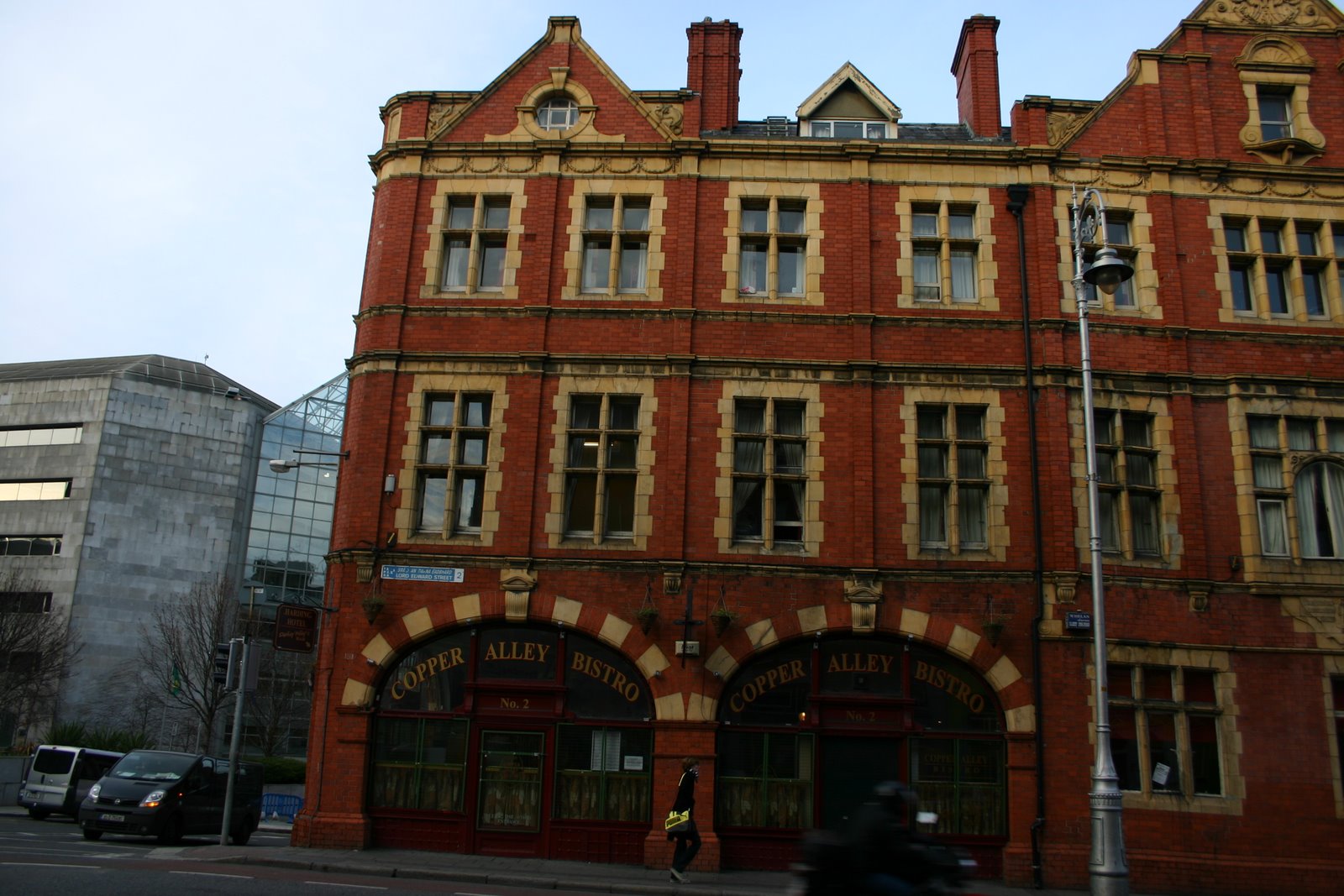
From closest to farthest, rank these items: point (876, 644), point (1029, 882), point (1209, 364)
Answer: point (1029, 882)
point (876, 644)
point (1209, 364)

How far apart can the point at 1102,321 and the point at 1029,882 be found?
10080mm

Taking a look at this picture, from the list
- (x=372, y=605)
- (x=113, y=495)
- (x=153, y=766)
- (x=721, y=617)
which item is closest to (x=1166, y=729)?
(x=721, y=617)

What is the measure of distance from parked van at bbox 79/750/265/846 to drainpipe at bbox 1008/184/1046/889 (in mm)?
14430

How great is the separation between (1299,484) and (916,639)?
7.72 m

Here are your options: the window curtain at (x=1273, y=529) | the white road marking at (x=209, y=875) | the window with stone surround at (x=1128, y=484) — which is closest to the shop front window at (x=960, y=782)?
the window with stone surround at (x=1128, y=484)

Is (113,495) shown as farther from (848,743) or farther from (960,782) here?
(960,782)

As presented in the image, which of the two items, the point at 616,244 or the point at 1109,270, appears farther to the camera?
the point at 616,244

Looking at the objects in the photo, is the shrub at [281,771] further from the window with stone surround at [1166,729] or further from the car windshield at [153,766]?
the window with stone surround at [1166,729]

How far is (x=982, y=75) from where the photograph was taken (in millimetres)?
21750

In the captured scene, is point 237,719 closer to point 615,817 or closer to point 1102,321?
point 615,817

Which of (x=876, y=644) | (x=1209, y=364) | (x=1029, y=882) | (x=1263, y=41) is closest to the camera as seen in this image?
(x=1029, y=882)

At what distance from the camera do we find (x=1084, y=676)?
17469 millimetres

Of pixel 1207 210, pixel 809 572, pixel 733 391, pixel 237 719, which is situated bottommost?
pixel 237 719

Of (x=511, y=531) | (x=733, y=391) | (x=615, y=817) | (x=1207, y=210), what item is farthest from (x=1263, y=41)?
(x=615, y=817)
